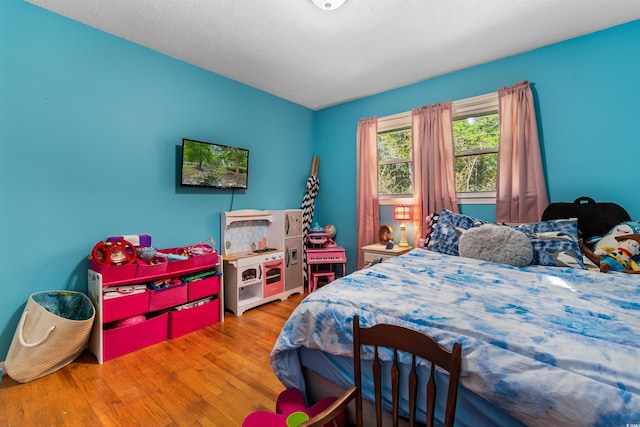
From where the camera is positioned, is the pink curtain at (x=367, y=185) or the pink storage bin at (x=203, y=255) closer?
the pink storage bin at (x=203, y=255)

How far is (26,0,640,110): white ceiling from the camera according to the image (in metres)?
2.10

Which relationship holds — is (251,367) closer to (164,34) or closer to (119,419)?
(119,419)

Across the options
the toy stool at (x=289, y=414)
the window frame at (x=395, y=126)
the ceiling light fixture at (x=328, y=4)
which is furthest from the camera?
the window frame at (x=395, y=126)

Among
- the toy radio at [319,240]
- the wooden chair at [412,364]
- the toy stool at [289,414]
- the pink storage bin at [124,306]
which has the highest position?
the toy radio at [319,240]

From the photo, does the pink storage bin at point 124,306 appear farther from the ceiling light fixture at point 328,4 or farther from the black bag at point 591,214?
the black bag at point 591,214

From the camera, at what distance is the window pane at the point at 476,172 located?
303 cm

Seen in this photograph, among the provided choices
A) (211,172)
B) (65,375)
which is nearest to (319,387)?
(65,375)

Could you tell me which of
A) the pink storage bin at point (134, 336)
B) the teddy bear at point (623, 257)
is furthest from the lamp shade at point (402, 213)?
the pink storage bin at point (134, 336)

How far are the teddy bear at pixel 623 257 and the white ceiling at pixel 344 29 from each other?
172 cm

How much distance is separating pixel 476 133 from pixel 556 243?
1.54 m

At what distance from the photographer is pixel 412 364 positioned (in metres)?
0.96

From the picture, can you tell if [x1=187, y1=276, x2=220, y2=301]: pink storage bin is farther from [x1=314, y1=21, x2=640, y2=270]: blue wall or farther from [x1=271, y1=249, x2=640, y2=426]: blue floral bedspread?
[x1=314, y1=21, x2=640, y2=270]: blue wall

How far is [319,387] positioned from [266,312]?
1.81 meters

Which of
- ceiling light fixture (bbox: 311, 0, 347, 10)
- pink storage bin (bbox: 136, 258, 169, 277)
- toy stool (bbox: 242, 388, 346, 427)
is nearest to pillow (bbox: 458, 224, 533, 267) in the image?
toy stool (bbox: 242, 388, 346, 427)
